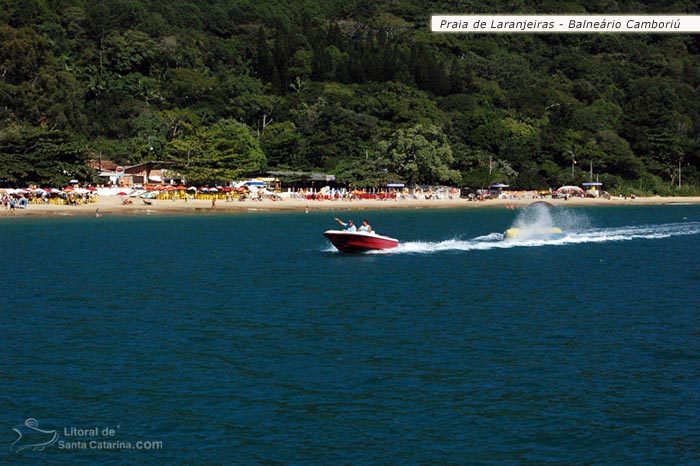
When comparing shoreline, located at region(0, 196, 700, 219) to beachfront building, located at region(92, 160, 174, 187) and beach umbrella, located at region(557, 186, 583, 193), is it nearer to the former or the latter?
beach umbrella, located at region(557, 186, 583, 193)

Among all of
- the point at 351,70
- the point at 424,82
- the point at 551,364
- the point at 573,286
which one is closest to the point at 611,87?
the point at 424,82

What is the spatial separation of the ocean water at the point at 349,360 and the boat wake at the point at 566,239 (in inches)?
160

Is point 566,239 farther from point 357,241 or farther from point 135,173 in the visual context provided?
point 135,173

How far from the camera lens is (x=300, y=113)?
144625 mm

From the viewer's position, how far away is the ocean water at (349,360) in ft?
64.9

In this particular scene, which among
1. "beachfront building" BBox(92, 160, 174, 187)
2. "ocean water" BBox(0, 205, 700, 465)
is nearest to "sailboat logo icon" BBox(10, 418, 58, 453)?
"ocean water" BBox(0, 205, 700, 465)

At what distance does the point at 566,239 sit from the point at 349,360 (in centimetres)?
4061

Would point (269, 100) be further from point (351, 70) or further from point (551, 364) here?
point (551, 364)

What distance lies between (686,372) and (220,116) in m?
133

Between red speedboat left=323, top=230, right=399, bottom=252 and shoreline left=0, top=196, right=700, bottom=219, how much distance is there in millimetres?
41949

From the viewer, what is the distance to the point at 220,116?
152 metres

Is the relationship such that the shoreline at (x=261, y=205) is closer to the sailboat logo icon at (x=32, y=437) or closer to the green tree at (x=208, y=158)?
the green tree at (x=208, y=158)

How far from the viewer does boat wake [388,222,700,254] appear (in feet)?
188

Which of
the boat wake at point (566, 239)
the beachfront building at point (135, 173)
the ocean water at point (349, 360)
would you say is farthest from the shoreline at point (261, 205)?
the ocean water at point (349, 360)
